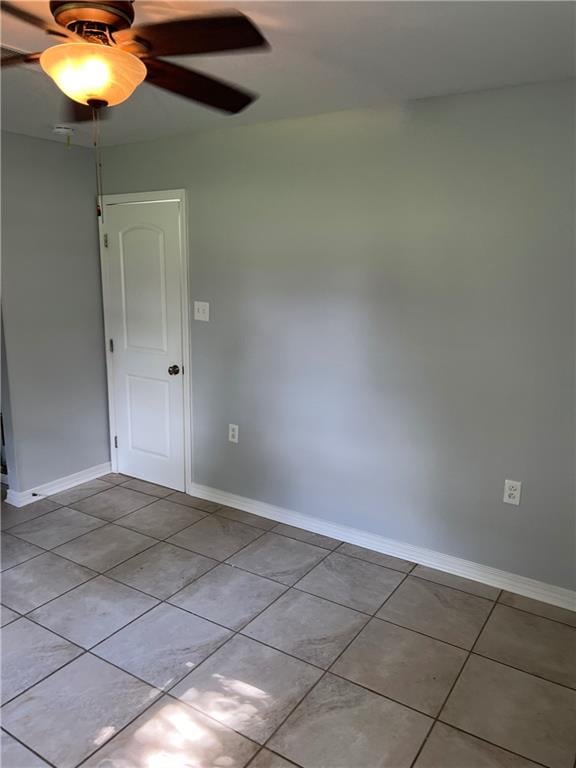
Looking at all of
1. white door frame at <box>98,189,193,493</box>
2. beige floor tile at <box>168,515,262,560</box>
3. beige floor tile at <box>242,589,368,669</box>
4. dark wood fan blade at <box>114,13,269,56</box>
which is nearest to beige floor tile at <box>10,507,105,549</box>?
beige floor tile at <box>168,515,262,560</box>

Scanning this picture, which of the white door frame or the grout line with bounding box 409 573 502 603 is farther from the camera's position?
A: the white door frame

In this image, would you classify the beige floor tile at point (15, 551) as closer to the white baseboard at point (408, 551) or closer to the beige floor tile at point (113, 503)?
the beige floor tile at point (113, 503)

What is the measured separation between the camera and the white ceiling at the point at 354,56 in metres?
1.67

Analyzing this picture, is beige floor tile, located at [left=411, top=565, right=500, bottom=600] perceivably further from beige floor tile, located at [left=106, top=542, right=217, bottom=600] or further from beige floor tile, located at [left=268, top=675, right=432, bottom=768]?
beige floor tile, located at [left=106, top=542, right=217, bottom=600]

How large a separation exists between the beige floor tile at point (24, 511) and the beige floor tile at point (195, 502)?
2.47 feet

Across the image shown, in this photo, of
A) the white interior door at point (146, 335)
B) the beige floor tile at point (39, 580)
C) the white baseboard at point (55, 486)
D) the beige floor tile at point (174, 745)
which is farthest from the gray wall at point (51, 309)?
the beige floor tile at point (174, 745)

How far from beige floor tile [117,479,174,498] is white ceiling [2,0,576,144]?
2.30 metres

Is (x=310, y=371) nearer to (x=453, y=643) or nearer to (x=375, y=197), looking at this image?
(x=375, y=197)

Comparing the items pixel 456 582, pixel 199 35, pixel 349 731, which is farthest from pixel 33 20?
pixel 456 582

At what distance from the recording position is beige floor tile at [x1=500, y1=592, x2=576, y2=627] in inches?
98.6

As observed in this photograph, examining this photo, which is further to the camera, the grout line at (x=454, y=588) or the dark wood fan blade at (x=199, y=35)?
the grout line at (x=454, y=588)

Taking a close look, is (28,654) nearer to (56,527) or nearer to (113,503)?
(56,527)

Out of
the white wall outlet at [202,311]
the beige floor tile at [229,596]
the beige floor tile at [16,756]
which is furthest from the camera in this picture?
the white wall outlet at [202,311]

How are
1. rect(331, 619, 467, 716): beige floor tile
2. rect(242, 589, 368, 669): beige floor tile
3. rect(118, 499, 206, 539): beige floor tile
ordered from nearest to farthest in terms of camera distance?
rect(331, 619, 467, 716): beige floor tile
rect(242, 589, 368, 669): beige floor tile
rect(118, 499, 206, 539): beige floor tile
